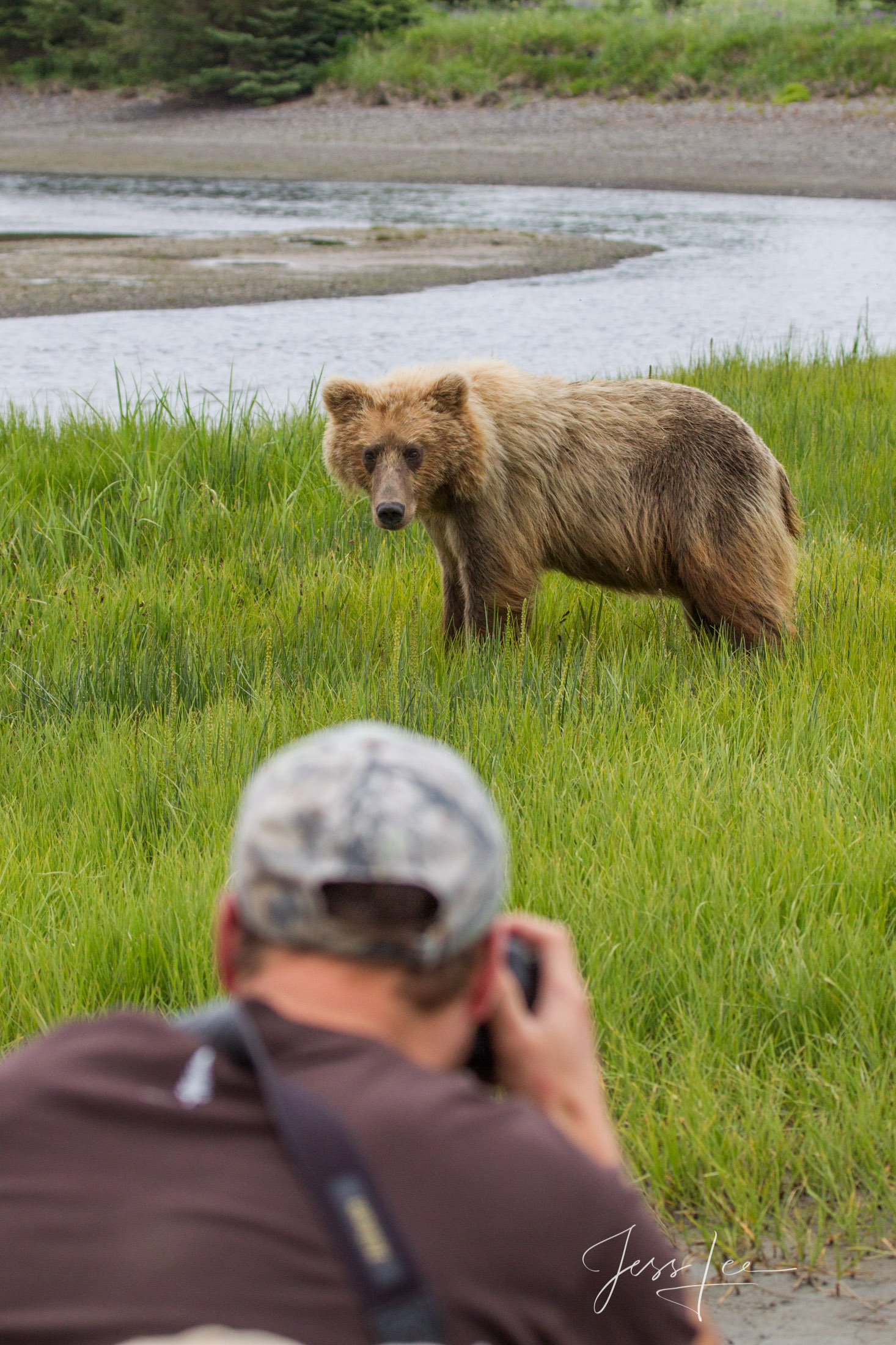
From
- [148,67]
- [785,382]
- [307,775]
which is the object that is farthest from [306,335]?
[148,67]

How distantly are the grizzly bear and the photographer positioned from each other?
3.79 metres

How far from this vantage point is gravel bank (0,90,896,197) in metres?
25.8

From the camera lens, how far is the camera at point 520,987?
4.15 ft

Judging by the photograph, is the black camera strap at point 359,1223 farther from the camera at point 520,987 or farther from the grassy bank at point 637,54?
the grassy bank at point 637,54

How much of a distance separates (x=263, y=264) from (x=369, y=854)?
52.5 feet

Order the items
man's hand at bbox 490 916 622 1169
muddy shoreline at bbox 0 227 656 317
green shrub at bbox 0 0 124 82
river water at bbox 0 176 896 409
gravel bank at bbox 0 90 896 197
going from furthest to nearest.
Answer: green shrub at bbox 0 0 124 82, gravel bank at bbox 0 90 896 197, muddy shoreline at bbox 0 227 656 317, river water at bbox 0 176 896 409, man's hand at bbox 490 916 622 1169

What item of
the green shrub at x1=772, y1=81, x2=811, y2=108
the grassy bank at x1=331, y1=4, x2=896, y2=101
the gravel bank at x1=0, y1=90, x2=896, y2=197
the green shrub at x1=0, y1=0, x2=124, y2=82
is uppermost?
the green shrub at x1=0, y1=0, x2=124, y2=82

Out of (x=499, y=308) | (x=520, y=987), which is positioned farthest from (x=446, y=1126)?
Result: (x=499, y=308)

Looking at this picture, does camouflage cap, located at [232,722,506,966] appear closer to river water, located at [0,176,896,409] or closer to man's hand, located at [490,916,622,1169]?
man's hand, located at [490,916,622,1169]

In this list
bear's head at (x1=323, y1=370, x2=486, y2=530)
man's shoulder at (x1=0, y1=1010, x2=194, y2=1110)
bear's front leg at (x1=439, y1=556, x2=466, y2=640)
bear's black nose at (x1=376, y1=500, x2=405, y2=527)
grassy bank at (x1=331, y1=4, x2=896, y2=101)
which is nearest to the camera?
A: man's shoulder at (x1=0, y1=1010, x2=194, y2=1110)

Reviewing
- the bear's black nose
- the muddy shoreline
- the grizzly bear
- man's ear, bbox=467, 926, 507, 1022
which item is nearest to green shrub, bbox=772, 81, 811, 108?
the muddy shoreline

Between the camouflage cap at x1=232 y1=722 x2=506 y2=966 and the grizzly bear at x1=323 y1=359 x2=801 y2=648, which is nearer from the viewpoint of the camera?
the camouflage cap at x1=232 y1=722 x2=506 y2=966

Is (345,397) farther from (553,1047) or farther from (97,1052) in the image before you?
(97,1052)

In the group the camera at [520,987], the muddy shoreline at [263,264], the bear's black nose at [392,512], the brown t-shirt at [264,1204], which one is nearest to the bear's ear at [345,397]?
the bear's black nose at [392,512]
